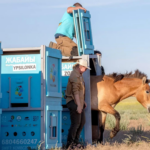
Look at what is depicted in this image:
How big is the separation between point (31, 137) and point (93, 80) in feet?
9.99

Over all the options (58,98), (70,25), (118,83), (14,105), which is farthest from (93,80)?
(14,105)

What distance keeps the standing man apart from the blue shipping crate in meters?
0.66

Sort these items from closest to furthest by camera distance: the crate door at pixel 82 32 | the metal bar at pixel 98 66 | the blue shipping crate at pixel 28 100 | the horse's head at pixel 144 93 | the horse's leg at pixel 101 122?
the blue shipping crate at pixel 28 100 < the crate door at pixel 82 32 < the metal bar at pixel 98 66 < the horse's leg at pixel 101 122 < the horse's head at pixel 144 93

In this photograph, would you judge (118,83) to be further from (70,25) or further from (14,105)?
(14,105)

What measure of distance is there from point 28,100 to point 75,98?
4.04ft

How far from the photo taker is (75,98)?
30.7ft

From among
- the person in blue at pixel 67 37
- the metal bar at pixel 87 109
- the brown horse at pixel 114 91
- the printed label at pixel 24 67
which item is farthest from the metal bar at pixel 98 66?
the printed label at pixel 24 67

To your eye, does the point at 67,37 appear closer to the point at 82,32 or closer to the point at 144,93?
the point at 82,32


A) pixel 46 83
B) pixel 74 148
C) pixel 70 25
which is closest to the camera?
pixel 46 83

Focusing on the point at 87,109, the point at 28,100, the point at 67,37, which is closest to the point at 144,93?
the point at 87,109

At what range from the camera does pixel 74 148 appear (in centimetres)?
909

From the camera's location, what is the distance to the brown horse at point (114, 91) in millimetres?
10992

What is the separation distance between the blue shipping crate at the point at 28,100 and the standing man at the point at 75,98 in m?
0.66

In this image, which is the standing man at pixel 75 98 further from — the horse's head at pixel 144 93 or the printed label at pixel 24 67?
the horse's head at pixel 144 93
